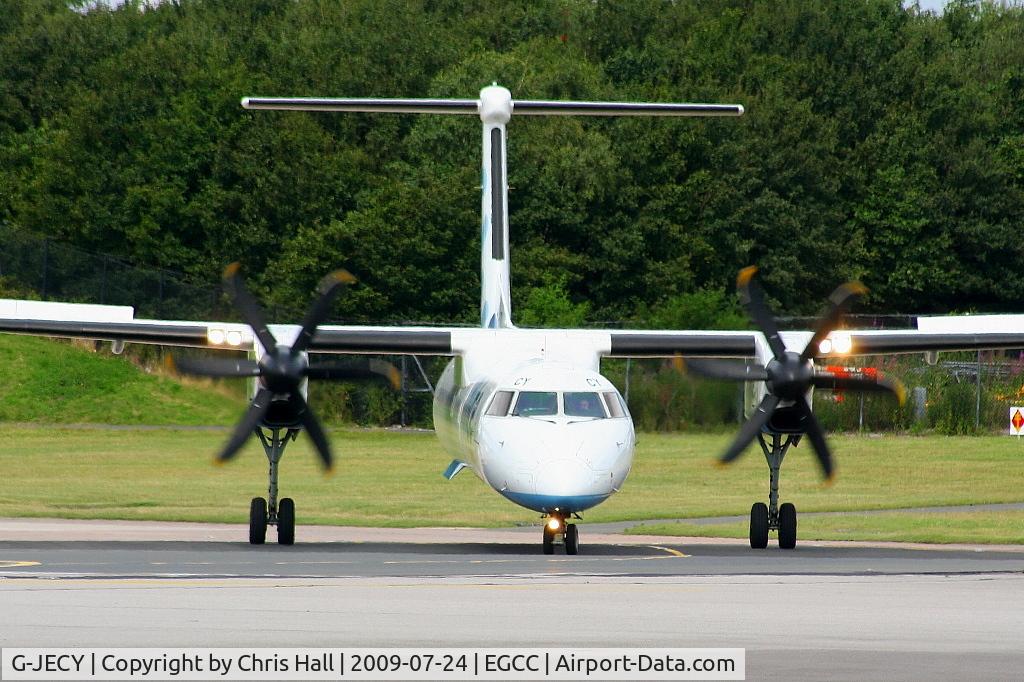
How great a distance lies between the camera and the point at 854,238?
250 feet

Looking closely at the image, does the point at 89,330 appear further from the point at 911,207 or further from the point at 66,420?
the point at 911,207

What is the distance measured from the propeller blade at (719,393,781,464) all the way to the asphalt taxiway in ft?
4.73

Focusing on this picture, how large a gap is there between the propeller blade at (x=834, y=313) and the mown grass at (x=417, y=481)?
453 centimetres

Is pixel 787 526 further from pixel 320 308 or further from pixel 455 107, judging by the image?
pixel 455 107

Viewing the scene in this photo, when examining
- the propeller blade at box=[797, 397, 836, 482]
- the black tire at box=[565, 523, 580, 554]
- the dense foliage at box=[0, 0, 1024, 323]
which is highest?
the dense foliage at box=[0, 0, 1024, 323]

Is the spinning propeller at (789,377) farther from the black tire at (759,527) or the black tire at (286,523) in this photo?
the black tire at (286,523)

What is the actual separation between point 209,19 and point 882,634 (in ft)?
300

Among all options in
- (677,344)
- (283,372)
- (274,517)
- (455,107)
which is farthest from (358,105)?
(274,517)

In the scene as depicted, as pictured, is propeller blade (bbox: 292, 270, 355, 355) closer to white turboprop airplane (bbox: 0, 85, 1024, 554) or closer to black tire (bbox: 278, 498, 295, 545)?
white turboprop airplane (bbox: 0, 85, 1024, 554)

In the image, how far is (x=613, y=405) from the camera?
22344 mm

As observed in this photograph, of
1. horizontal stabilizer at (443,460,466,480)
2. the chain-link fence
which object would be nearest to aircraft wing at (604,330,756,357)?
horizontal stabilizer at (443,460,466,480)

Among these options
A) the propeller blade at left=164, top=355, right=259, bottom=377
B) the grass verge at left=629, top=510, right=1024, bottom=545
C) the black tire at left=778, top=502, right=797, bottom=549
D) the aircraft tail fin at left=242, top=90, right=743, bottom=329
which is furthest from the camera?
the aircraft tail fin at left=242, top=90, right=743, bottom=329

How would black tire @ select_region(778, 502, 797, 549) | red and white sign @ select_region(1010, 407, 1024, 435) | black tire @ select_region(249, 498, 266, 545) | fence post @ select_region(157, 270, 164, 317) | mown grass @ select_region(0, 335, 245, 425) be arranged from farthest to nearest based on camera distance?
1. fence post @ select_region(157, 270, 164, 317)
2. mown grass @ select_region(0, 335, 245, 425)
3. red and white sign @ select_region(1010, 407, 1024, 435)
4. black tire @ select_region(778, 502, 797, 549)
5. black tire @ select_region(249, 498, 266, 545)
